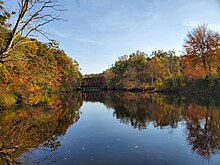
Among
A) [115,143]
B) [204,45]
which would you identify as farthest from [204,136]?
[204,45]

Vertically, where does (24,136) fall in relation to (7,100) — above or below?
below

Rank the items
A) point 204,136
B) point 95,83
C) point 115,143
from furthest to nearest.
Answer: point 95,83
point 204,136
point 115,143

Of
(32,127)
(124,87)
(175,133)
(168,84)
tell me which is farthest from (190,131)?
(124,87)

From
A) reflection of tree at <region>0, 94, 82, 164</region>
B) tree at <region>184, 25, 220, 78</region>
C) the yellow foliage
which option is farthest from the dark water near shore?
tree at <region>184, 25, 220, 78</region>

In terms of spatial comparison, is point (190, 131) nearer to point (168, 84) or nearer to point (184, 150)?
→ point (184, 150)

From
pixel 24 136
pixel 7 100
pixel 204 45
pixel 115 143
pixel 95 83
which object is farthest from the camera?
pixel 95 83

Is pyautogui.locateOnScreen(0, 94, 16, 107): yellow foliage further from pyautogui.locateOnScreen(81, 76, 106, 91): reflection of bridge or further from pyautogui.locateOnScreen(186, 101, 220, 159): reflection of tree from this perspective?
pyautogui.locateOnScreen(81, 76, 106, 91): reflection of bridge

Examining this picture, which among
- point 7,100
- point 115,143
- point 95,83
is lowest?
point 115,143

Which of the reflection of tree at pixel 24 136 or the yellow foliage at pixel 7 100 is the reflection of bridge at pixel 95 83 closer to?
the yellow foliage at pixel 7 100

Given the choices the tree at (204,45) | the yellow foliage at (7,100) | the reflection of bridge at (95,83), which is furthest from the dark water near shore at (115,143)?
the reflection of bridge at (95,83)

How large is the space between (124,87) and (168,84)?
1838 centimetres

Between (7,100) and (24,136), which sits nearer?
(24,136)

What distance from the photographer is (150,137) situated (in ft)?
25.2

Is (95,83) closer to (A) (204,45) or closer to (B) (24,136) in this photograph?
(A) (204,45)
